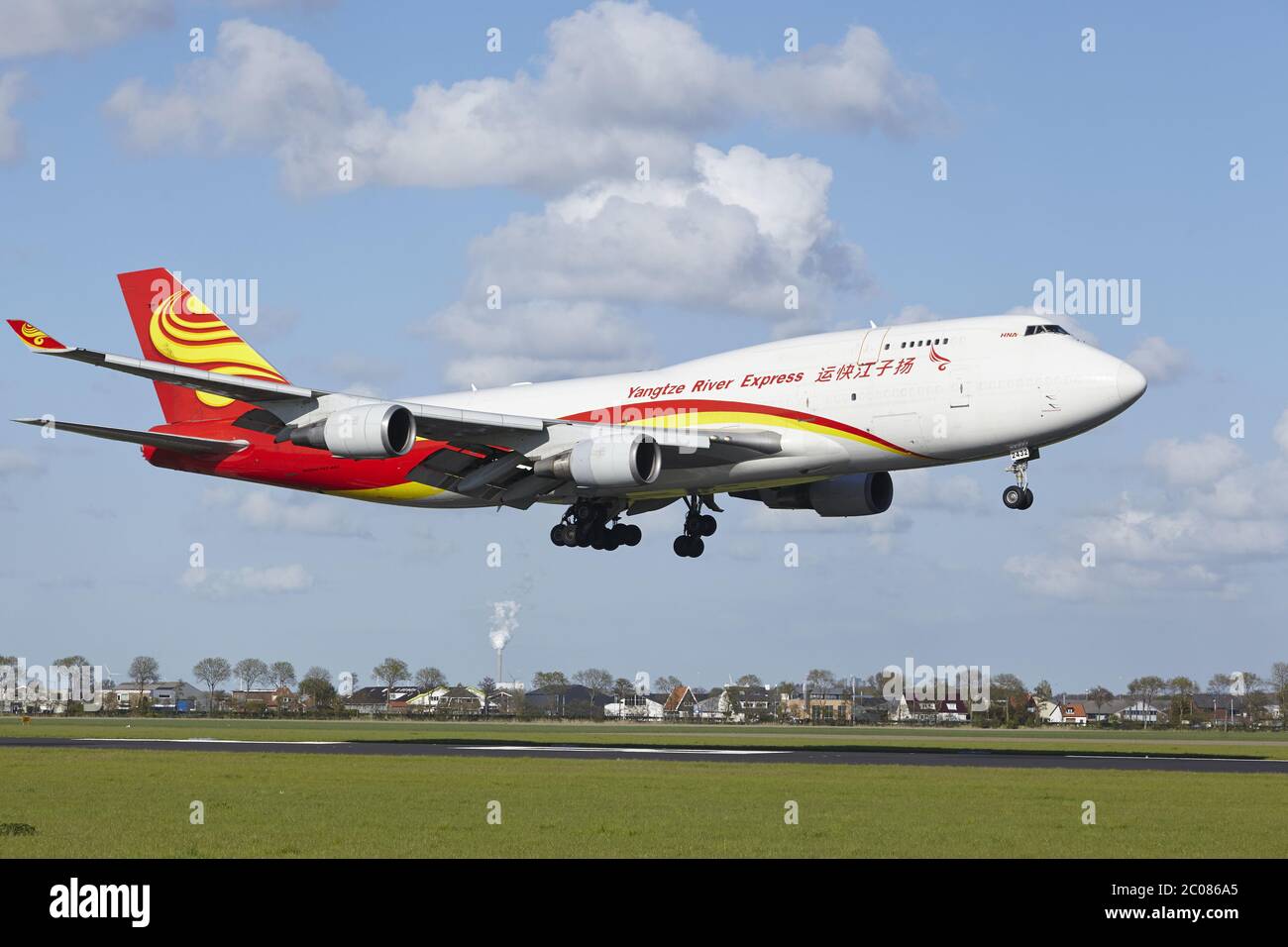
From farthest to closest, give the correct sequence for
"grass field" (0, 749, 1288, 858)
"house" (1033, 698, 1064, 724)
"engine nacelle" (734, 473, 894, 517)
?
"house" (1033, 698, 1064, 724) → "engine nacelle" (734, 473, 894, 517) → "grass field" (0, 749, 1288, 858)

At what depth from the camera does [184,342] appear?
59188 mm

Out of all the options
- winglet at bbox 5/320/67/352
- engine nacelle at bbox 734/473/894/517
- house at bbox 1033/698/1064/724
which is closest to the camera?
winglet at bbox 5/320/67/352

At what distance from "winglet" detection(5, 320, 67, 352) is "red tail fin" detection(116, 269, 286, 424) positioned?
16.4m

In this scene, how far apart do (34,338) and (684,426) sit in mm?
19681

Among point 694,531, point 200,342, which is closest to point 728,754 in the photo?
point 694,531

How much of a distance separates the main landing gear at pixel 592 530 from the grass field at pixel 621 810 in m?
11.4

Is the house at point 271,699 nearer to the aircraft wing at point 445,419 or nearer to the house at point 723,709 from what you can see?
the house at point 723,709

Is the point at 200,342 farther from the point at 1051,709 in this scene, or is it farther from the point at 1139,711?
the point at 1139,711

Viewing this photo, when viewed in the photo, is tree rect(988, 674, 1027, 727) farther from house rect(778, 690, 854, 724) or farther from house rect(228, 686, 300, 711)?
house rect(228, 686, 300, 711)

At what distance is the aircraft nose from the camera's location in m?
42.2

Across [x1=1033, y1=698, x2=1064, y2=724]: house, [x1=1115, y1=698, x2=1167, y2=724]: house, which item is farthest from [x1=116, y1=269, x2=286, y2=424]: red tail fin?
[x1=1033, y1=698, x2=1064, y2=724]: house

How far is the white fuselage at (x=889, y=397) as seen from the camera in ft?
140

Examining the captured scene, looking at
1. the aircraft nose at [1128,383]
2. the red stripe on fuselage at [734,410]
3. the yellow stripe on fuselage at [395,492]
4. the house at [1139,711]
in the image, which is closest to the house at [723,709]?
the house at [1139,711]

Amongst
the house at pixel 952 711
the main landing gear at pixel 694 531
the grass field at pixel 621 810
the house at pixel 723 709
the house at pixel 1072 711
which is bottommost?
the house at pixel 1072 711
